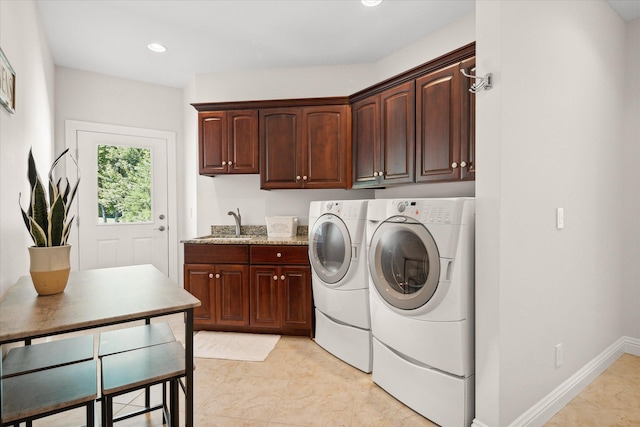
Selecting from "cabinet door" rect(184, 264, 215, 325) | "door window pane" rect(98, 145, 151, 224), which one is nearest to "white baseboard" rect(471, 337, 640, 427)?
"cabinet door" rect(184, 264, 215, 325)

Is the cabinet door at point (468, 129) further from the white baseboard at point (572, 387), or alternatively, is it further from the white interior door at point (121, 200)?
the white interior door at point (121, 200)

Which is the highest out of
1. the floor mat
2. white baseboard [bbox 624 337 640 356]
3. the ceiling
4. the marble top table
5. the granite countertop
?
the ceiling

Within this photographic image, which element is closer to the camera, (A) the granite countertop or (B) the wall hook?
(B) the wall hook

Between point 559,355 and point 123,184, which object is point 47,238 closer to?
point 559,355

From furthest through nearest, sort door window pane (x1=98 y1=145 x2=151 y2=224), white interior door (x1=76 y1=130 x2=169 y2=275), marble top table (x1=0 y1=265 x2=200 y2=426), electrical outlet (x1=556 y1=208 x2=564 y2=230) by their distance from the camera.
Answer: door window pane (x1=98 y1=145 x2=151 y2=224) < white interior door (x1=76 y1=130 x2=169 y2=275) < electrical outlet (x1=556 y1=208 x2=564 y2=230) < marble top table (x1=0 y1=265 x2=200 y2=426)

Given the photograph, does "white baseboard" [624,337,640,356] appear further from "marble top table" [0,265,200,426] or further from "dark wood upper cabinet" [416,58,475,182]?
"marble top table" [0,265,200,426]

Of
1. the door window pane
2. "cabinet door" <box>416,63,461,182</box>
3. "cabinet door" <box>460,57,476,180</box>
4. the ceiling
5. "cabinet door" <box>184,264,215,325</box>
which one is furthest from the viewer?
the door window pane

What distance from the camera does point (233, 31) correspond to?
2.94 metres

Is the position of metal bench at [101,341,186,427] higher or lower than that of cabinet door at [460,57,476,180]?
lower

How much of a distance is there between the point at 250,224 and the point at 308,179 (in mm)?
915

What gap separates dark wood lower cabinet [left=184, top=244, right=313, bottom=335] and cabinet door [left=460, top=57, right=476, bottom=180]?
1.47m

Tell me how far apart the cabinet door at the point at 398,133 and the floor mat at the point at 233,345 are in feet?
5.58

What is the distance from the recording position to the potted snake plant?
1340mm

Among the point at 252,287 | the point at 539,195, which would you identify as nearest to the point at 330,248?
the point at 252,287
